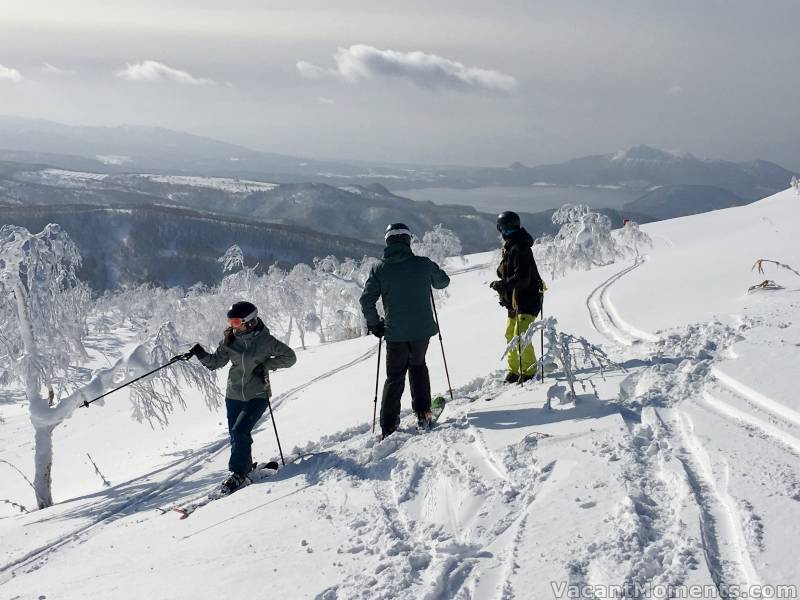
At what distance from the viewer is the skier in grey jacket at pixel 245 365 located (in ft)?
18.6

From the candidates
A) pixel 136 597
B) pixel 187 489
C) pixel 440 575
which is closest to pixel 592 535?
pixel 440 575

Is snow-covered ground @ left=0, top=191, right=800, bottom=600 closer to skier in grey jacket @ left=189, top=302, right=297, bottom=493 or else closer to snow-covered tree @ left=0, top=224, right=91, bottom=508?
skier in grey jacket @ left=189, top=302, right=297, bottom=493

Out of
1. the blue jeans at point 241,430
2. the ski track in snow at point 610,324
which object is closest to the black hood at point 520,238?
the ski track in snow at point 610,324

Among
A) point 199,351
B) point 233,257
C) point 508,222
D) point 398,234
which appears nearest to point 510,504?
point 398,234

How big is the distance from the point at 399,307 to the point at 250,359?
172cm

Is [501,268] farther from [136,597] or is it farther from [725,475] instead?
[136,597]

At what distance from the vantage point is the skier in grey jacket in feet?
18.6

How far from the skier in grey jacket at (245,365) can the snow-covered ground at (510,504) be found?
529 mm

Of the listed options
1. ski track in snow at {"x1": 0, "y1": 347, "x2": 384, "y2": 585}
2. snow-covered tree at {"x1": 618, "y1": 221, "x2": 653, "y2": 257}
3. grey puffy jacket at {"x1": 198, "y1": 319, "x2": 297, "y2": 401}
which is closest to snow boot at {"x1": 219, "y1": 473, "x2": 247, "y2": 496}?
ski track in snow at {"x1": 0, "y1": 347, "x2": 384, "y2": 585}

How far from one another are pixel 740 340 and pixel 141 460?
37.1ft

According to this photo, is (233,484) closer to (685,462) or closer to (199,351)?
(199,351)

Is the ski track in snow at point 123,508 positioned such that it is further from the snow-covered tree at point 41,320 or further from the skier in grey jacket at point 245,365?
the snow-covered tree at point 41,320

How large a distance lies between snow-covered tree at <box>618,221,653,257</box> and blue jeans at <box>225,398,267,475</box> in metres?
37.2

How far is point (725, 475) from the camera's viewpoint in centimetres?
358
